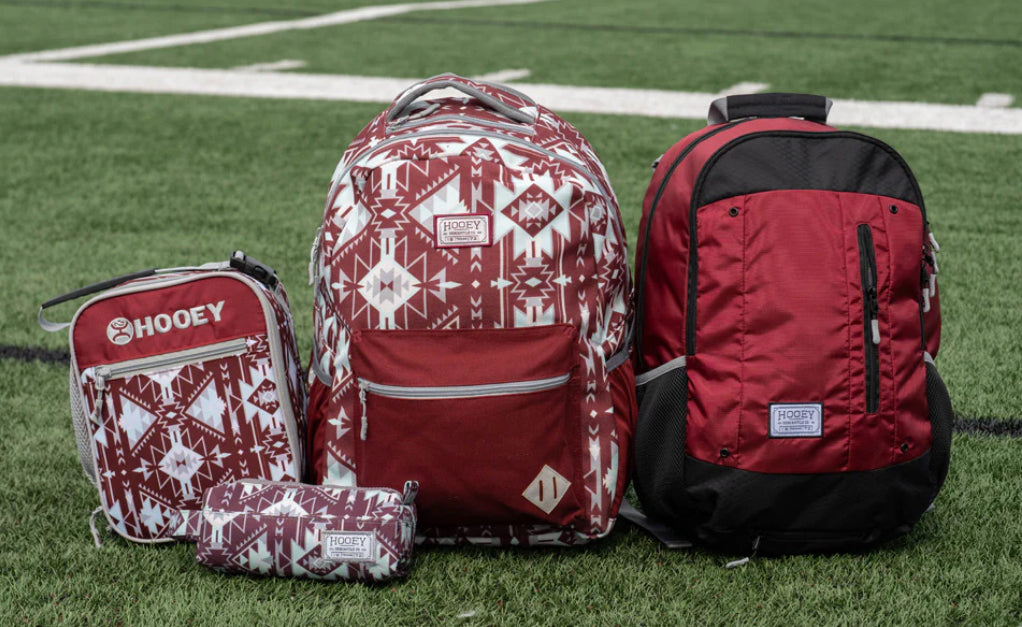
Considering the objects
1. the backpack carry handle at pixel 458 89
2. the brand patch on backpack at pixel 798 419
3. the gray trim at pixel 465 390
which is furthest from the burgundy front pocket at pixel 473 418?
the backpack carry handle at pixel 458 89

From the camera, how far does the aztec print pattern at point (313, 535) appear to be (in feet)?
6.31

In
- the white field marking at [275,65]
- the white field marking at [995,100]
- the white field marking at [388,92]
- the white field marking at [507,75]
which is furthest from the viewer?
the white field marking at [275,65]

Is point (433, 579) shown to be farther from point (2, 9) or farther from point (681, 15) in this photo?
point (2, 9)

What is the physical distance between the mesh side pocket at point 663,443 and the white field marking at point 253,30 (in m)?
7.73

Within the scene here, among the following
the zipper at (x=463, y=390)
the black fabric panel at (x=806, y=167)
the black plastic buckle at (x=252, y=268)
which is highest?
the black fabric panel at (x=806, y=167)

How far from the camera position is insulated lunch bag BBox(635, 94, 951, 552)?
1.93 m

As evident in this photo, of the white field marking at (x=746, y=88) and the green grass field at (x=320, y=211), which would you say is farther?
the white field marking at (x=746, y=88)

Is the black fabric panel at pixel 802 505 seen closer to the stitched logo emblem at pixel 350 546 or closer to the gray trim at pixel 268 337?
the stitched logo emblem at pixel 350 546

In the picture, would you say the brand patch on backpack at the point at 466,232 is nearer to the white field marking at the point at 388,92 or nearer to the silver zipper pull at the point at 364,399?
the silver zipper pull at the point at 364,399

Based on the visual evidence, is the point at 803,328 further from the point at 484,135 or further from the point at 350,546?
the point at 350,546

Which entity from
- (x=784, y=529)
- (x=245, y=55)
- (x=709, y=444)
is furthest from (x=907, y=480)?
(x=245, y=55)

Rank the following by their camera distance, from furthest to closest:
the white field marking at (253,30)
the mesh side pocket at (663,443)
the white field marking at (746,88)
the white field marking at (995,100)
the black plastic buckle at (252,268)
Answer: the white field marking at (253,30) < the white field marking at (746,88) < the white field marking at (995,100) < the black plastic buckle at (252,268) < the mesh side pocket at (663,443)

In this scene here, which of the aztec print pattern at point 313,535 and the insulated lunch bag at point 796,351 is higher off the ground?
the insulated lunch bag at point 796,351

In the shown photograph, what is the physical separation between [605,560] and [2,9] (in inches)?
489
